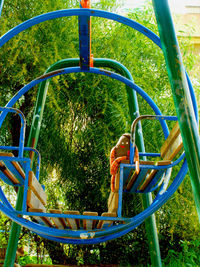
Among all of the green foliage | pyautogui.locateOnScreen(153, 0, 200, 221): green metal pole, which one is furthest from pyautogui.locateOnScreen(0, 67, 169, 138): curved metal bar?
the green foliage

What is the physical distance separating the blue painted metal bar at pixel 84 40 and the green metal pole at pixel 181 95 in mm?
625

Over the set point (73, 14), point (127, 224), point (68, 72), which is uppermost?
point (68, 72)

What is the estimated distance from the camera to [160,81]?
10.6 ft

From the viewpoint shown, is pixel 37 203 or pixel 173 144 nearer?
pixel 173 144

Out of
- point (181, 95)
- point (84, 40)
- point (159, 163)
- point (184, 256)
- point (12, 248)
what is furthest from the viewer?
point (184, 256)

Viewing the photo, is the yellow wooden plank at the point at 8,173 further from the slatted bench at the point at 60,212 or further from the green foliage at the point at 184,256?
the green foliage at the point at 184,256

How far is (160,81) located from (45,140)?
1.41 metres

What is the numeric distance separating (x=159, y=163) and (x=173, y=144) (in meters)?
0.10

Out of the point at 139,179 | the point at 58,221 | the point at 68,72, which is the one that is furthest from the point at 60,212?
the point at 68,72

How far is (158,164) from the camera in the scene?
3.95ft

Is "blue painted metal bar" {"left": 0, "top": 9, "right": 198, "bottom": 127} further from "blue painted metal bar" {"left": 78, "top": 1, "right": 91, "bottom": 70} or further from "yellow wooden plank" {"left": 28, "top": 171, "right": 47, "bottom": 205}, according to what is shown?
"yellow wooden plank" {"left": 28, "top": 171, "right": 47, "bottom": 205}

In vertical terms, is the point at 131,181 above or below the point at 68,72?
below

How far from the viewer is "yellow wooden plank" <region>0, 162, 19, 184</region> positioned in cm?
132

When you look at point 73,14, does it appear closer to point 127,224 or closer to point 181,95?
point 181,95
